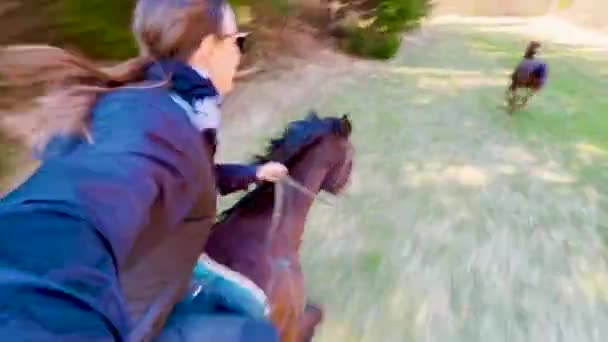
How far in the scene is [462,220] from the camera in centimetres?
494

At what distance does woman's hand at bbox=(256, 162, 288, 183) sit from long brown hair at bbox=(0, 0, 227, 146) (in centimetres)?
63

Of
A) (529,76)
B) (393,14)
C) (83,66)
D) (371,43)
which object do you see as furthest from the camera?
(393,14)

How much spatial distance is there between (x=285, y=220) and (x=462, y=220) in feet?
8.74

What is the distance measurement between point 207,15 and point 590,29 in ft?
47.8

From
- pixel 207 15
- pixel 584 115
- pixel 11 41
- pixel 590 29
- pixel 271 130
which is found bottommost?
pixel 590 29

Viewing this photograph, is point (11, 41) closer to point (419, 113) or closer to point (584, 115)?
point (419, 113)

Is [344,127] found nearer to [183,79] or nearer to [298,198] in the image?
[298,198]

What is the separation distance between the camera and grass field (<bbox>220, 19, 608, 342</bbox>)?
12.4ft

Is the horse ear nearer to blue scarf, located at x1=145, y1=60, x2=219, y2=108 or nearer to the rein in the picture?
the rein

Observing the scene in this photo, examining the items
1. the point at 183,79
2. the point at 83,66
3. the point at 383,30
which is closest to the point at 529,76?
the point at 383,30

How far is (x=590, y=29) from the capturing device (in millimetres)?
14680

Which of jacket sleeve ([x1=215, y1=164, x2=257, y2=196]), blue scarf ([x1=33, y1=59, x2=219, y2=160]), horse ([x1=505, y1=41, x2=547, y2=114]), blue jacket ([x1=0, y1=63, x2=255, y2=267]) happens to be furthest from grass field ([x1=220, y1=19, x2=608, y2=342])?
blue jacket ([x1=0, y1=63, x2=255, y2=267])

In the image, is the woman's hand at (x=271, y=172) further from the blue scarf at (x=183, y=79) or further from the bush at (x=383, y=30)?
the bush at (x=383, y=30)

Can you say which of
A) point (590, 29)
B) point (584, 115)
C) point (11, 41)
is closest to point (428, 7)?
point (584, 115)
